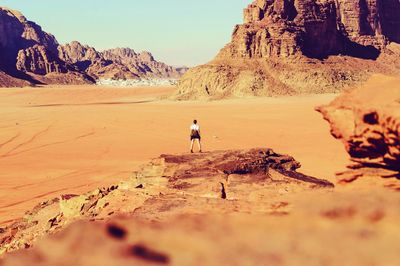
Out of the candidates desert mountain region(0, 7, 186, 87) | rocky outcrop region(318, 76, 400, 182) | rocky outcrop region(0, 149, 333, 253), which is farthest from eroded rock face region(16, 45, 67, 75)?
rocky outcrop region(318, 76, 400, 182)

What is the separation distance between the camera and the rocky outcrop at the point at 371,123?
4051 mm

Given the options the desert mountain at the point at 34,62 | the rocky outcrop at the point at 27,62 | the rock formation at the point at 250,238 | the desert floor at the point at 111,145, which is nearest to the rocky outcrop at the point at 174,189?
the rock formation at the point at 250,238

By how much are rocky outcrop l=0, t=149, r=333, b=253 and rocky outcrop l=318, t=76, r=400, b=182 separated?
1.36 metres

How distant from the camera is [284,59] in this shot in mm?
65375

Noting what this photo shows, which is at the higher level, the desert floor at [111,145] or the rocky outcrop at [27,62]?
the rocky outcrop at [27,62]

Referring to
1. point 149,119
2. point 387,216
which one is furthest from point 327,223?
point 149,119

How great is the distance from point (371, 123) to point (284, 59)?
62951 mm

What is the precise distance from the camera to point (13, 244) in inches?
280

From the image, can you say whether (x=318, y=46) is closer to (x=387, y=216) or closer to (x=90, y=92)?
(x=90, y=92)

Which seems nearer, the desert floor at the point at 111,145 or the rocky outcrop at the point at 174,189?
the rocky outcrop at the point at 174,189

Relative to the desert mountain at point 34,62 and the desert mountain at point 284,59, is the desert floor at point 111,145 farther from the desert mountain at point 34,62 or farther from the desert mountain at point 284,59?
the desert mountain at point 34,62

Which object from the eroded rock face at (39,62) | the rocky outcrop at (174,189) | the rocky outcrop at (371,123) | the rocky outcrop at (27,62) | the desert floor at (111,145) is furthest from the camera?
the eroded rock face at (39,62)

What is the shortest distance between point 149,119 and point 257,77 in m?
29.0

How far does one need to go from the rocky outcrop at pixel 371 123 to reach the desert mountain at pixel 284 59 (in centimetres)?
5362
